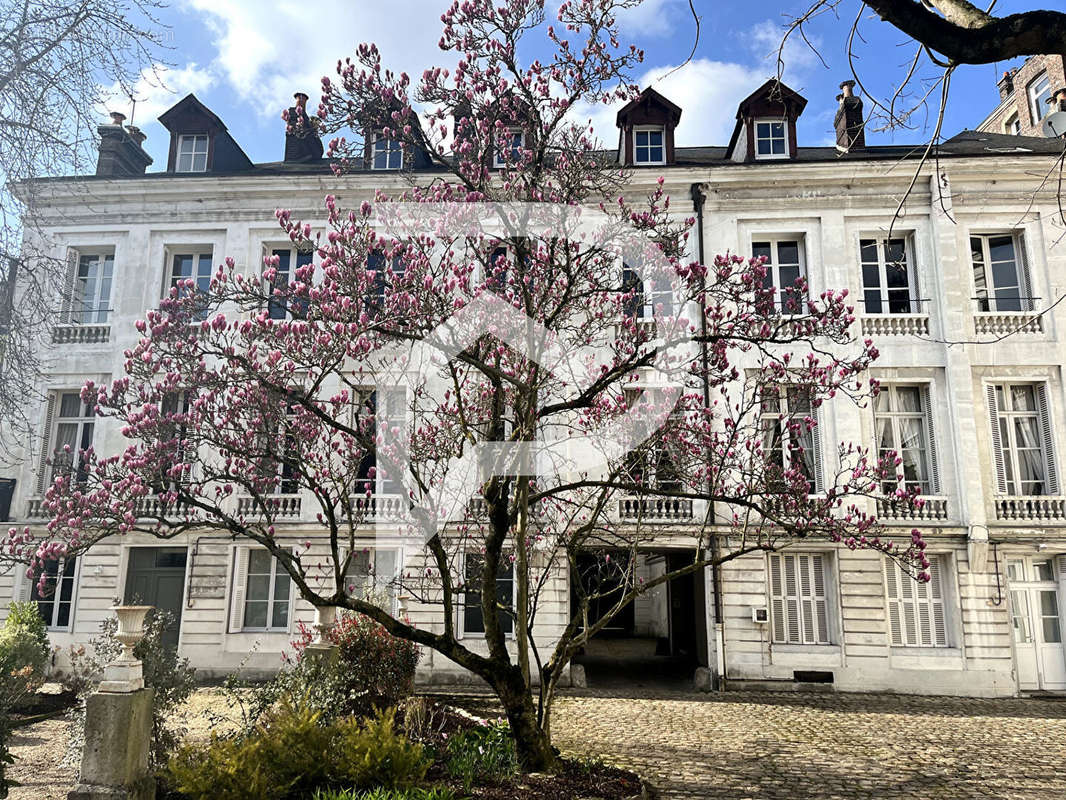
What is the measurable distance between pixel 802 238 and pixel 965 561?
7.59 meters

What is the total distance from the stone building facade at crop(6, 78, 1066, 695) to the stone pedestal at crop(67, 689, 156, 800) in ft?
28.4

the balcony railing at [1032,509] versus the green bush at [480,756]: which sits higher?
the balcony railing at [1032,509]

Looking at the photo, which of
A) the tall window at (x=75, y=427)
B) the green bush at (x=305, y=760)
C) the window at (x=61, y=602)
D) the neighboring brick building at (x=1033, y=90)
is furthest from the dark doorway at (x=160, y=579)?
the neighboring brick building at (x=1033, y=90)

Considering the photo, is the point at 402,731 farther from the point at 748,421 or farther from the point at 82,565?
the point at 82,565

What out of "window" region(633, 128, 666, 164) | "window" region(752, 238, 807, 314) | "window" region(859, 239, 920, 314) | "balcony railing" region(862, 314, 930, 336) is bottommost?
"balcony railing" region(862, 314, 930, 336)

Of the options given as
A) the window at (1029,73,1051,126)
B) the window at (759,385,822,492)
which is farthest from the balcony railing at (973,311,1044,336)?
the window at (1029,73,1051,126)

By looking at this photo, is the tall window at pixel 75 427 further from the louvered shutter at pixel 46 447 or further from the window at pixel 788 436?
the window at pixel 788 436

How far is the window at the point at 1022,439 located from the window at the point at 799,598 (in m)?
4.22

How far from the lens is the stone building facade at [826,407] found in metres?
15.0

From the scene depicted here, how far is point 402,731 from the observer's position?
25.0 ft

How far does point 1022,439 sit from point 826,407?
423 centimetres

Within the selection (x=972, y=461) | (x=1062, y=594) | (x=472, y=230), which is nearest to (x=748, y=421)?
(x=972, y=461)

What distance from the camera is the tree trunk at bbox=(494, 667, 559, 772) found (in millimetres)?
6918

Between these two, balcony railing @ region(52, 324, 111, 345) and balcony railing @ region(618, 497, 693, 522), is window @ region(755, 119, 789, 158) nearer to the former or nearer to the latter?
balcony railing @ region(618, 497, 693, 522)
